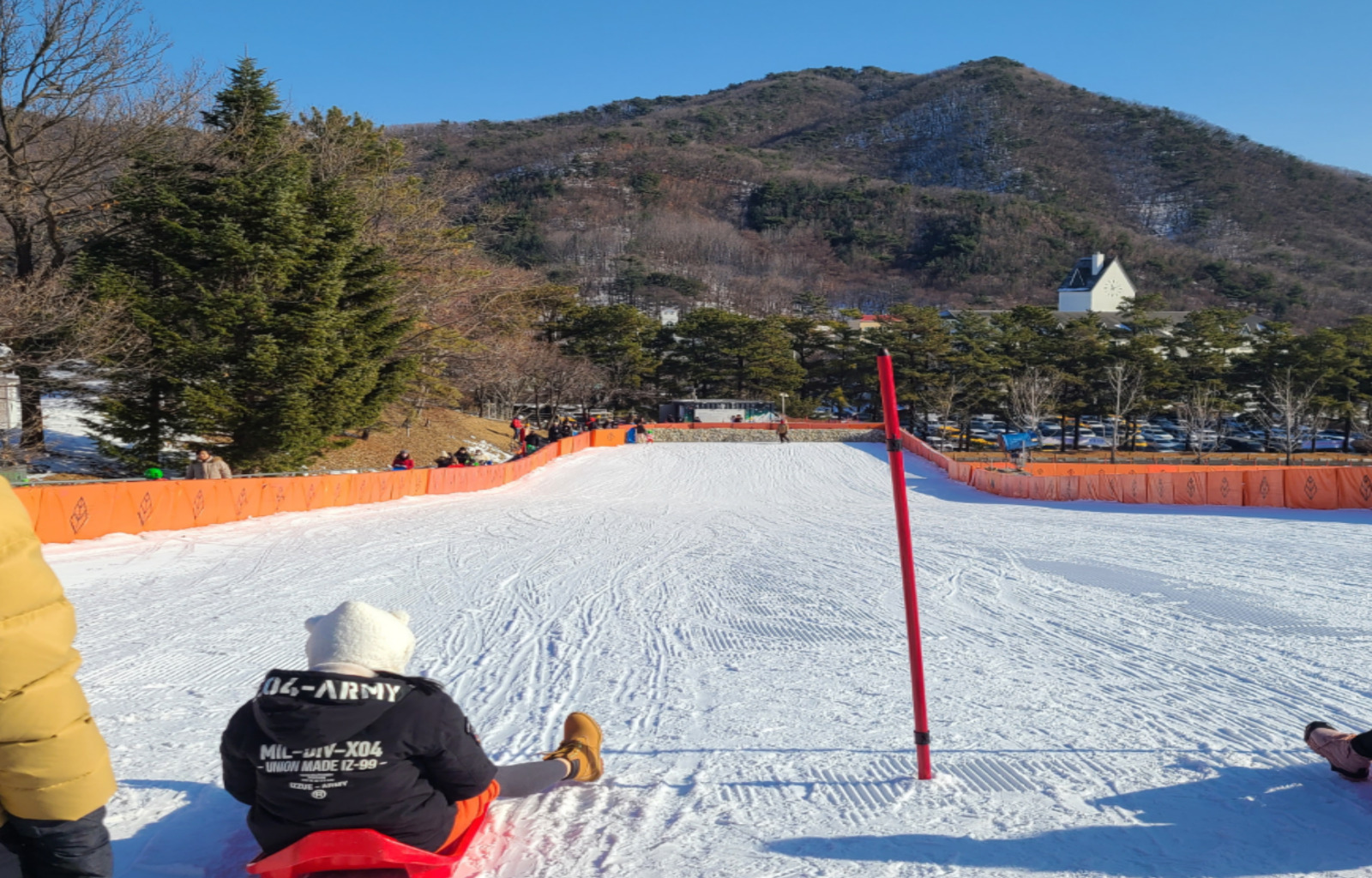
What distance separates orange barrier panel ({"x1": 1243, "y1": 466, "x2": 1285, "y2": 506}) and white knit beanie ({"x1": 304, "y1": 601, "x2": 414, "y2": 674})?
1937cm

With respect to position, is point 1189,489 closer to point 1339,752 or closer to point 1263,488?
point 1263,488

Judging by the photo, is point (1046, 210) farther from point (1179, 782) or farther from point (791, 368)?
point (1179, 782)

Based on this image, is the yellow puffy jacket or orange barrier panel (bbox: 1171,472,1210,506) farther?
orange barrier panel (bbox: 1171,472,1210,506)

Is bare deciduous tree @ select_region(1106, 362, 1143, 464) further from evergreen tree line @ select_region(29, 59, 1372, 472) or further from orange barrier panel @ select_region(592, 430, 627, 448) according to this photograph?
orange barrier panel @ select_region(592, 430, 627, 448)

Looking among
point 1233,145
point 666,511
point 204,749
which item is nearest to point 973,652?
point 204,749

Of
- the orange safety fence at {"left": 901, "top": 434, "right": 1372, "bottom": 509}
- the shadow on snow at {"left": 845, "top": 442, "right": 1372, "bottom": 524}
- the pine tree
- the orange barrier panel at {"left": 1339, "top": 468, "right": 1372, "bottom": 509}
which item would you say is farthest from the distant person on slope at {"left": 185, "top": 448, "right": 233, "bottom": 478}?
the orange barrier panel at {"left": 1339, "top": 468, "right": 1372, "bottom": 509}

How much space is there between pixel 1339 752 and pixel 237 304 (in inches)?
989

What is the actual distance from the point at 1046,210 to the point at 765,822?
17750 cm

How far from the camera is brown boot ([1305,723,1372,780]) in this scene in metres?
3.95

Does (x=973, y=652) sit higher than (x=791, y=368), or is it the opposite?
(x=791, y=368)

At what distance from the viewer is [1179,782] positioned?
4.17 meters

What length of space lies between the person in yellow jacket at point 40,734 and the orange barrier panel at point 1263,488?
20183 millimetres

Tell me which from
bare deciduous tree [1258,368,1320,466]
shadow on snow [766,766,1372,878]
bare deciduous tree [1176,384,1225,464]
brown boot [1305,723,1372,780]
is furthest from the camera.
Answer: bare deciduous tree [1176,384,1225,464]

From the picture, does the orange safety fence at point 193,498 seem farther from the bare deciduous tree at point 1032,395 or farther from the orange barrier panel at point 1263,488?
the bare deciduous tree at point 1032,395
